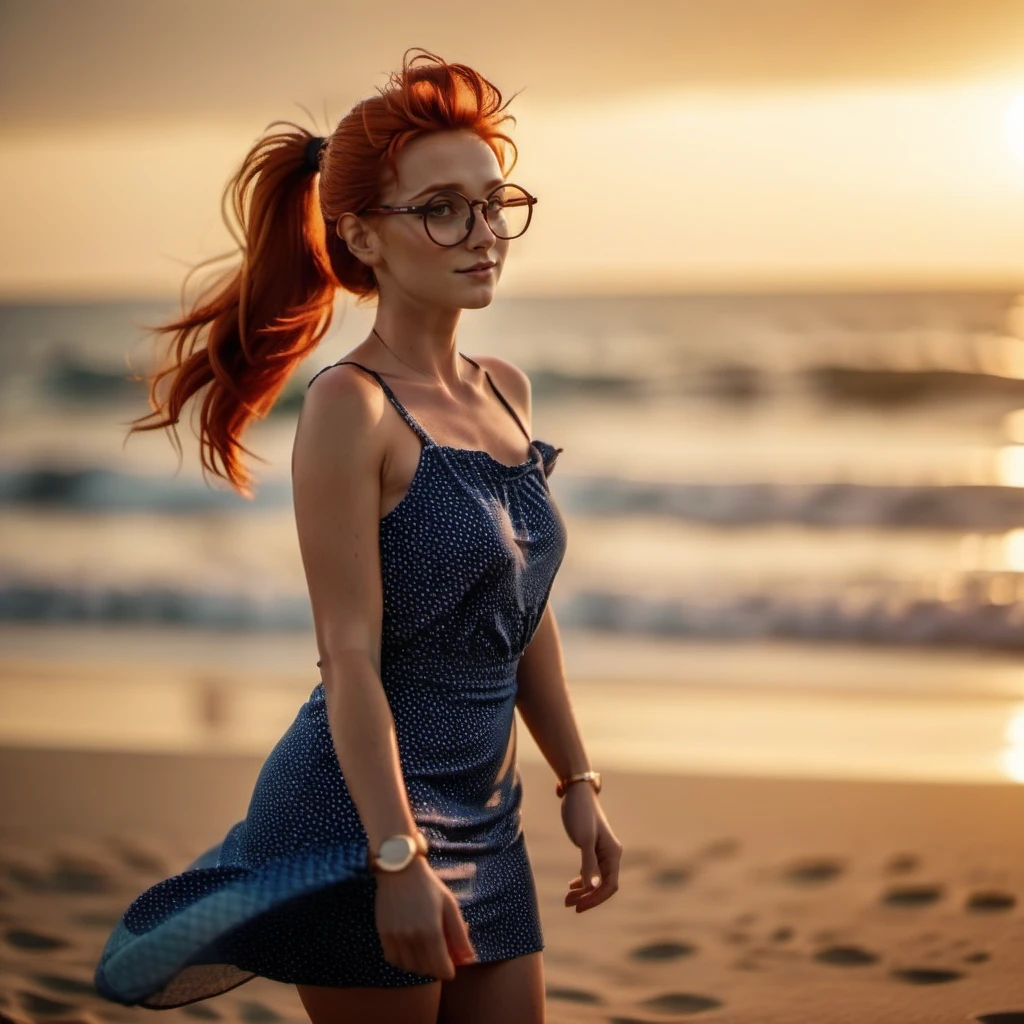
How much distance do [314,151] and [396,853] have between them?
0.87 m

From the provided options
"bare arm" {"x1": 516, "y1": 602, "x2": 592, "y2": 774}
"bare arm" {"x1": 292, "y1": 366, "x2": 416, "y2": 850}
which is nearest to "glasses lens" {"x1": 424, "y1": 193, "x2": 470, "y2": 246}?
"bare arm" {"x1": 292, "y1": 366, "x2": 416, "y2": 850}

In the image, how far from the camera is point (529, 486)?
1627mm

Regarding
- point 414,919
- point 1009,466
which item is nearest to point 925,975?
point 414,919

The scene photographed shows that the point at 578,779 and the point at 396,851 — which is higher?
the point at 578,779

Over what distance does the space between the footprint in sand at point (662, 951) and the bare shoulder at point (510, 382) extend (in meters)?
1.75

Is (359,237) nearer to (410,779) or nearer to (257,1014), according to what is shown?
(410,779)

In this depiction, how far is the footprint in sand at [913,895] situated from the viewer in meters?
3.43

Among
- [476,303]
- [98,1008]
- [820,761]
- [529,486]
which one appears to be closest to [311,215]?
[476,303]

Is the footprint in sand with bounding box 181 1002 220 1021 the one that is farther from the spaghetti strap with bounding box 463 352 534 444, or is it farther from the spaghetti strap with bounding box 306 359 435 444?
the spaghetti strap with bounding box 306 359 435 444

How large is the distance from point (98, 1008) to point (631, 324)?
13.2 metres

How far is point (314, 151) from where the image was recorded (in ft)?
5.48

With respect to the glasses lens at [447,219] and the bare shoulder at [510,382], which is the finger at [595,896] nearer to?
the bare shoulder at [510,382]

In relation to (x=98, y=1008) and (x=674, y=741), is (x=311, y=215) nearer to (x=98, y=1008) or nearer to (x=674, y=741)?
(x=98, y=1008)

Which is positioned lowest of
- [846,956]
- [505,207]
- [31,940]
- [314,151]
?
[846,956]
